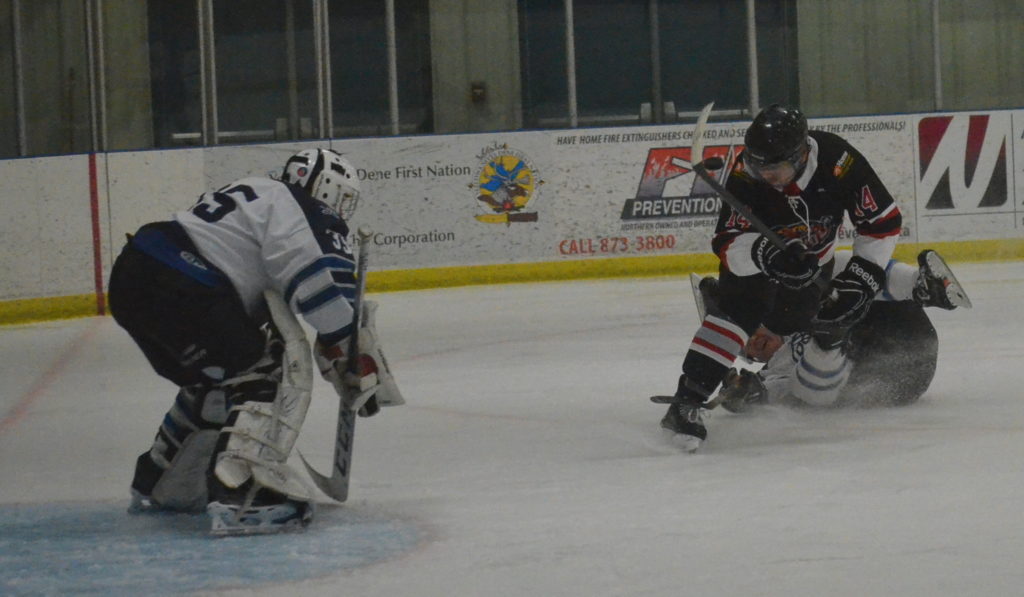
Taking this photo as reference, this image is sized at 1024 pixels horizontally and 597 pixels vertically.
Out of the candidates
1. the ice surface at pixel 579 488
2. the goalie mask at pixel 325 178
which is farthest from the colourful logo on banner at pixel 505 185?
the goalie mask at pixel 325 178

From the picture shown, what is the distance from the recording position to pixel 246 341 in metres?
2.77

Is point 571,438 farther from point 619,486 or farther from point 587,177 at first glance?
point 587,177

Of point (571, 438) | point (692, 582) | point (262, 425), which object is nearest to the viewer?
point (692, 582)

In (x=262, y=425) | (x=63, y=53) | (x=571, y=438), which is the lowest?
(x=571, y=438)

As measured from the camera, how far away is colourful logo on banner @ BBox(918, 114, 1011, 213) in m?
8.64

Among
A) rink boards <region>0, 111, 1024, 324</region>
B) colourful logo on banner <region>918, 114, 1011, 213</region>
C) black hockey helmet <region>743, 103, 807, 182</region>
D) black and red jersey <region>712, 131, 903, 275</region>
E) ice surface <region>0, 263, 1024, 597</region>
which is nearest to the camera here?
ice surface <region>0, 263, 1024, 597</region>

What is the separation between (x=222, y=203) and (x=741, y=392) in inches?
69.1

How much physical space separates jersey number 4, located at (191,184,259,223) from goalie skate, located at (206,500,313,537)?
582 millimetres

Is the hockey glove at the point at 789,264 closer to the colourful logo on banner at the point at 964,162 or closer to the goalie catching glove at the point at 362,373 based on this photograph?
the goalie catching glove at the point at 362,373

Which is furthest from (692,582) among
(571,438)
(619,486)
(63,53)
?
(63,53)

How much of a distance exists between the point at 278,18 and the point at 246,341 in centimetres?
732

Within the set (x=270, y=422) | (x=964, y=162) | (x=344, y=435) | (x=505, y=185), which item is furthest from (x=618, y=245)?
(x=270, y=422)

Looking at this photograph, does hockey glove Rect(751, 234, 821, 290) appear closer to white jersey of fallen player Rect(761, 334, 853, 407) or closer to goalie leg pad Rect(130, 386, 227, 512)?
white jersey of fallen player Rect(761, 334, 853, 407)

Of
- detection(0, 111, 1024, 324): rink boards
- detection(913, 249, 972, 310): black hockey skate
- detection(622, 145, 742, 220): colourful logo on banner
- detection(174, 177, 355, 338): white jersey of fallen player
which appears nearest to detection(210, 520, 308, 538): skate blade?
detection(174, 177, 355, 338): white jersey of fallen player
